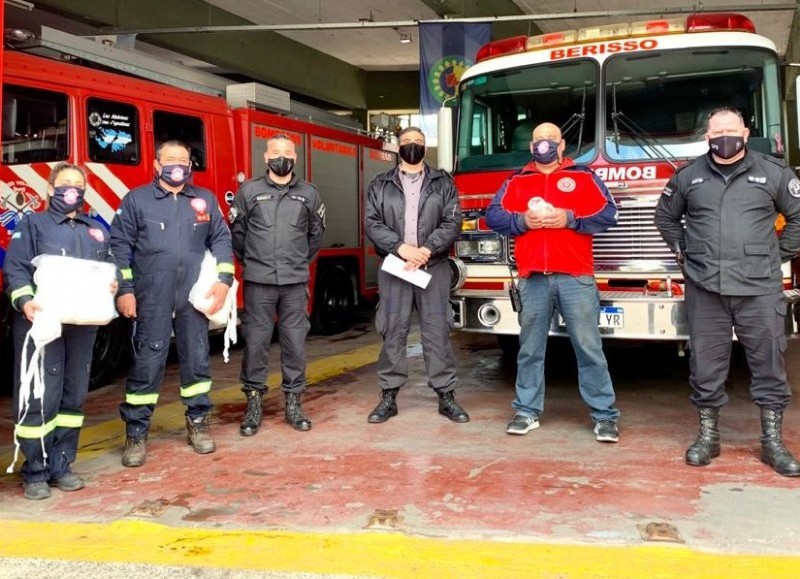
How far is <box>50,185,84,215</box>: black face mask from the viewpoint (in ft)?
12.9

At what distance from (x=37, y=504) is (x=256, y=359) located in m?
1.61

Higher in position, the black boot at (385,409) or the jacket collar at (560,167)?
the jacket collar at (560,167)

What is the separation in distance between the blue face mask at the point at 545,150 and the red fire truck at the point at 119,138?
360 cm

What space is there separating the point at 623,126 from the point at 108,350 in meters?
4.53

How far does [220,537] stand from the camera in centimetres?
339

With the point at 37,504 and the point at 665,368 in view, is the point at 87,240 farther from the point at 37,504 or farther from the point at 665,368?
the point at 665,368

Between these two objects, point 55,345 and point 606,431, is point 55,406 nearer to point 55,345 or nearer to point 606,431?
point 55,345

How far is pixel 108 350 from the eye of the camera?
683cm

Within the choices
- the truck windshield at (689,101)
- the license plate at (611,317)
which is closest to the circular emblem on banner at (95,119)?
the truck windshield at (689,101)

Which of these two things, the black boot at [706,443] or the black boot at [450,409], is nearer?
the black boot at [706,443]

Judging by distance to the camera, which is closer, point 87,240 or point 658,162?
point 87,240

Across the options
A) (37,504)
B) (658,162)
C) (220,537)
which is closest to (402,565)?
(220,537)

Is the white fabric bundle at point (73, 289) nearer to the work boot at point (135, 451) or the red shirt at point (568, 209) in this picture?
the work boot at point (135, 451)

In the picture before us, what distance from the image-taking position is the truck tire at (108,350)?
21.9ft
